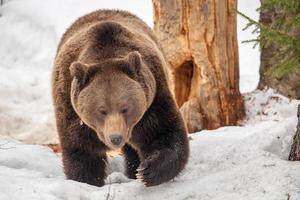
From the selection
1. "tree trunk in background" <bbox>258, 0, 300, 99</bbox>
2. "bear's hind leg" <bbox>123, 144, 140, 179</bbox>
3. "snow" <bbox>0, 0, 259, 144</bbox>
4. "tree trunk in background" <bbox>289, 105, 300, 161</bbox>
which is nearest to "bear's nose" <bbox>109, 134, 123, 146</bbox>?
"tree trunk in background" <bbox>289, 105, 300, 161</bbox>

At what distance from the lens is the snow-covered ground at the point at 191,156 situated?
4781 millimetres

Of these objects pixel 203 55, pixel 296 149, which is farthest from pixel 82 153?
pixel 203 55

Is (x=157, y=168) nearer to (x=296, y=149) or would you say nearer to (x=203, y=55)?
(x=296, y=149)

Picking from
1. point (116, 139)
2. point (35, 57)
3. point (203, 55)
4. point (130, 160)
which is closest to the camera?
point (116, 139)

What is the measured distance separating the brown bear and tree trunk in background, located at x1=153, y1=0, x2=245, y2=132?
2385 mm

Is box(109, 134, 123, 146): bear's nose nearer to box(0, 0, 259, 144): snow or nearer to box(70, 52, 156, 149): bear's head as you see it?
box(70, 52, 156, 149): bear's head

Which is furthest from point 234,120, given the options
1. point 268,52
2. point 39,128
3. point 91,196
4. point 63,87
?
point 91,196

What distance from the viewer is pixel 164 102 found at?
5770 millimetres

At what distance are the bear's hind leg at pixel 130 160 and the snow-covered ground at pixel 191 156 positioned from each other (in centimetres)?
19

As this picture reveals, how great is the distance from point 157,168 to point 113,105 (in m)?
0.67

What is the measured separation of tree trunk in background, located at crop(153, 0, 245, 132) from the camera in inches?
339

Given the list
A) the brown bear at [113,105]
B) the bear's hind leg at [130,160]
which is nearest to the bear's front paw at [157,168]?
the brown bear at [113,105]

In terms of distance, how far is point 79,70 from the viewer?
5277mm

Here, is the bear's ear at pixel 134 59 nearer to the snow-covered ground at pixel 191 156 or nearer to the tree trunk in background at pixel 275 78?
the snow-covered ground at pixel 191 156
